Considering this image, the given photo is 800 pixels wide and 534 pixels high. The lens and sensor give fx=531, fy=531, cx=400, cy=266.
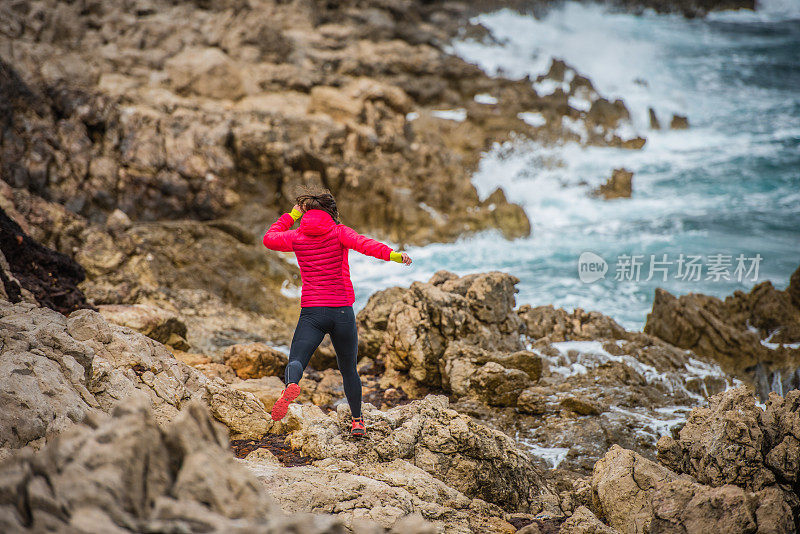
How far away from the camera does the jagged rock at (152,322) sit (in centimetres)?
639

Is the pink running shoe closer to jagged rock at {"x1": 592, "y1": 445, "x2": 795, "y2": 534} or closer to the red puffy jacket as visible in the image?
the red puffy jacket

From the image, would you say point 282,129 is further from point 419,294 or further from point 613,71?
point 613,71

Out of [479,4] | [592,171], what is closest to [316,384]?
[592,171]

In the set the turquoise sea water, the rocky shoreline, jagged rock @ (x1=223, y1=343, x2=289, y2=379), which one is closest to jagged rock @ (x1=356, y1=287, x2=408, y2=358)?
the rocky shoreline

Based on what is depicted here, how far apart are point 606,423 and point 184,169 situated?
13.8 metres

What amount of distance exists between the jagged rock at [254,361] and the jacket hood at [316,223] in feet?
8.90

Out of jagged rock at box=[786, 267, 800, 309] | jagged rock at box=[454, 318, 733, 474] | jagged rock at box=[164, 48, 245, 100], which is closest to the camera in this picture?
jagged rock at box=[454, 318, 733, 474]

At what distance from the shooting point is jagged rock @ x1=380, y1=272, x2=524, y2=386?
661 centimetres

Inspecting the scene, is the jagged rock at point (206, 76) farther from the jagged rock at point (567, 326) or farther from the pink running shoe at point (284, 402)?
the pink running shoe at point (284, 402)

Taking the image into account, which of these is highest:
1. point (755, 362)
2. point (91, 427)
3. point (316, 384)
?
point (91, 427)

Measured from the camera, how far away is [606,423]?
5961 millimetres

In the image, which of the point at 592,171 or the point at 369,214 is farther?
the point at 592,171

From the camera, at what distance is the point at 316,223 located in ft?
13.6

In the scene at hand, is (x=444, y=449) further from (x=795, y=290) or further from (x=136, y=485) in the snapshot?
(x=795, y=290)
